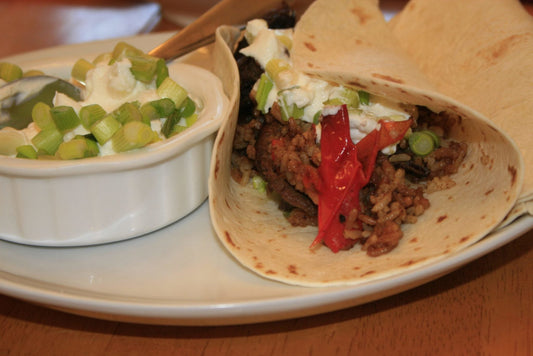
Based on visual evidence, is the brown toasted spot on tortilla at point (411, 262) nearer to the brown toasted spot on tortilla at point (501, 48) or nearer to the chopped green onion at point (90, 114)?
the brown toasted spot on tortilla at point (501, 48)

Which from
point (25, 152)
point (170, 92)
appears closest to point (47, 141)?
point (25, 152)

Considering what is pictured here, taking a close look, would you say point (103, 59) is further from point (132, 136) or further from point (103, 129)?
point (132, 136)

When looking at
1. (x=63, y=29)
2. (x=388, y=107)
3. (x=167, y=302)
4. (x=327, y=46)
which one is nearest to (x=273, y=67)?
A: (x=327, y=46)

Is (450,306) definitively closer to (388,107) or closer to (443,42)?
(388,107)

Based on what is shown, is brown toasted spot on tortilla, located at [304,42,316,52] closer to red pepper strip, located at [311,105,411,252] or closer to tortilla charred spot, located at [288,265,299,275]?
red pepper strip, located at [311,105,411,252]

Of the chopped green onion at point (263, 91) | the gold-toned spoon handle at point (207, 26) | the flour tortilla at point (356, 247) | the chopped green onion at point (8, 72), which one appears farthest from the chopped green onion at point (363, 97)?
the chopped green onion at point (8, 72)
